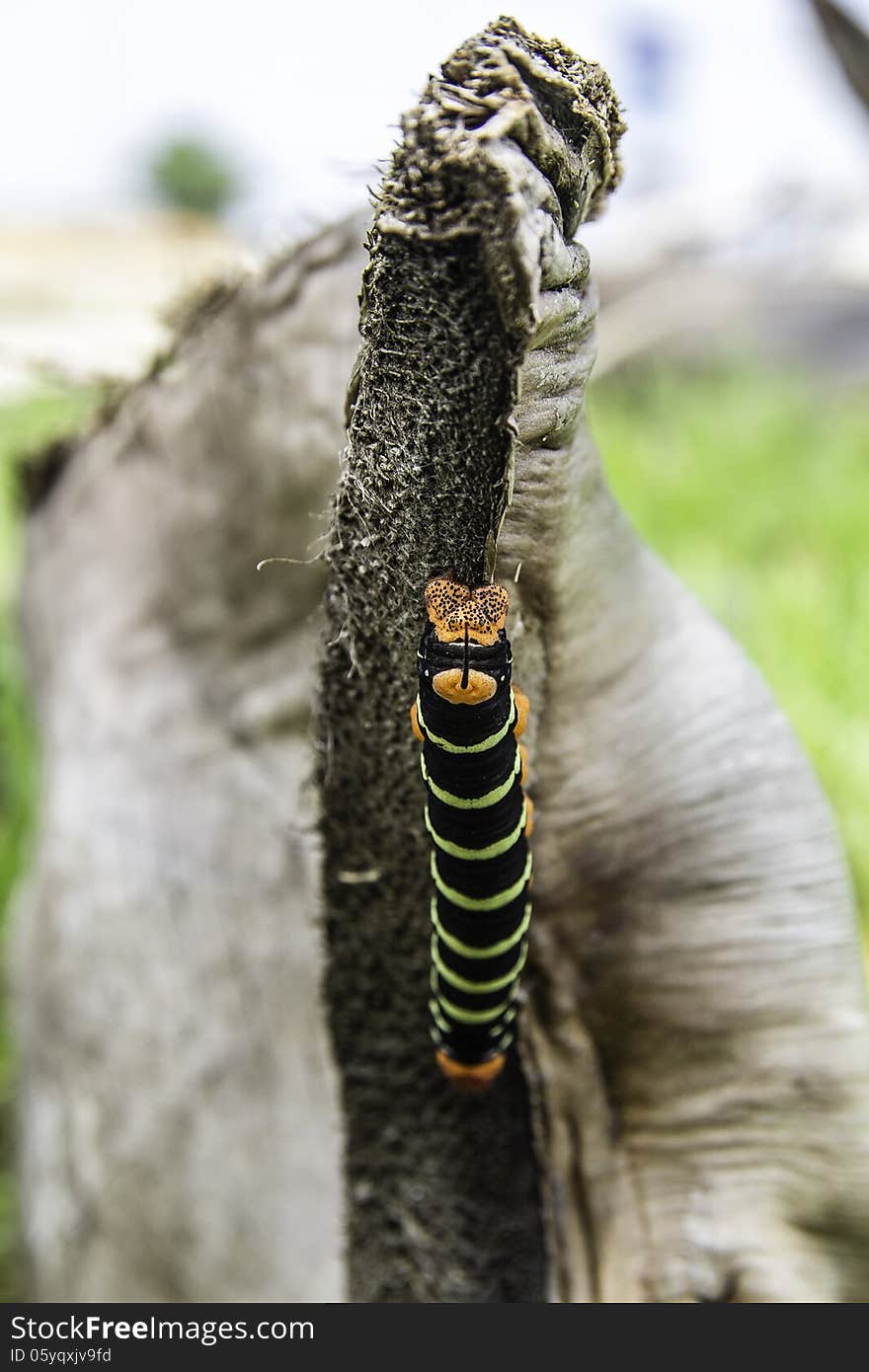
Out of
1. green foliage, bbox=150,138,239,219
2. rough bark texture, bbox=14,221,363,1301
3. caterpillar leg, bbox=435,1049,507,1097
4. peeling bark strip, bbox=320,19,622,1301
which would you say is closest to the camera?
peeling bark strip, bbox=320,19,622,1301

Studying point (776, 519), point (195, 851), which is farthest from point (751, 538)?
point (195, 851)

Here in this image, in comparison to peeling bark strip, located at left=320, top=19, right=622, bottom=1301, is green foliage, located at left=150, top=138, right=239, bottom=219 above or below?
above

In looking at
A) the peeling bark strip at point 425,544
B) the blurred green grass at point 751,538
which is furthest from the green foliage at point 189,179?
the peeling bark strip at point 425,544

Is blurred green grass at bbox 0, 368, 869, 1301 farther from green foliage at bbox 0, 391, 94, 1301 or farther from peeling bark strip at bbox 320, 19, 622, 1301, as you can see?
peeling bark strip at bbox 320, 19, 622, 1301

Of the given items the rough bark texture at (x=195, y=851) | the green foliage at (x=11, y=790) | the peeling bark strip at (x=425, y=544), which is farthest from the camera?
the green foliage at (x=11, y=790)

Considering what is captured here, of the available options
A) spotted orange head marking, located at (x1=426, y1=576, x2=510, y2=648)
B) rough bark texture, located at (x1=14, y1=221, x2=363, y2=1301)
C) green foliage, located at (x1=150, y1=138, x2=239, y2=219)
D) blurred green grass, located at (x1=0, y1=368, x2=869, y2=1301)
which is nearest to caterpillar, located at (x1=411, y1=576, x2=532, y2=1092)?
spotted orange head marking, located at (x1=426, y1=576, x2=510, y2=648)

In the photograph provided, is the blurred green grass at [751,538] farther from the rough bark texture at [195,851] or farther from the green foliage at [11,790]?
the rough bark texture at [195,851]

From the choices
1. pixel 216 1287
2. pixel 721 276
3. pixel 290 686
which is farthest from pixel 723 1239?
pixel 721 276
